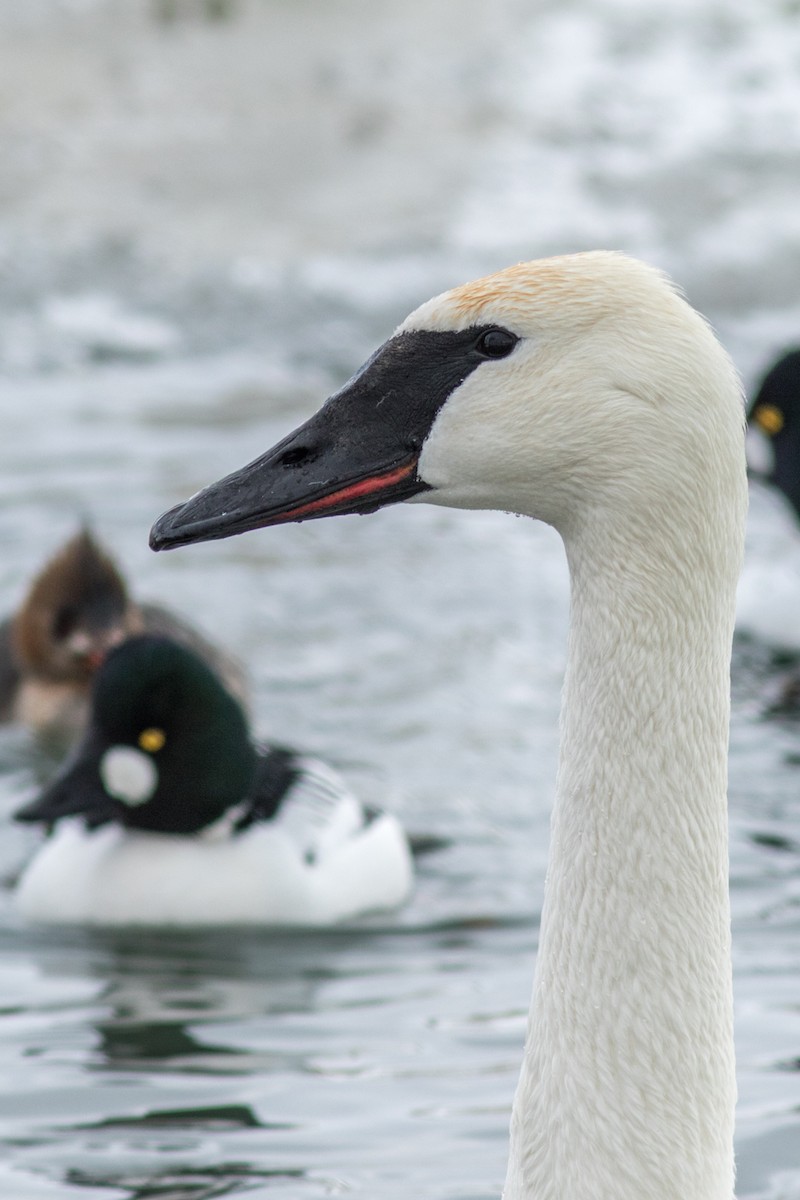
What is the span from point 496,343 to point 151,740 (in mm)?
4109

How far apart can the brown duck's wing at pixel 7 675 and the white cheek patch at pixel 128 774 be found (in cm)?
240

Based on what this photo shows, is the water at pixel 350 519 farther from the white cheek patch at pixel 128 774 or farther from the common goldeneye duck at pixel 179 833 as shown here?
the white cheek patch at pixel 128 774

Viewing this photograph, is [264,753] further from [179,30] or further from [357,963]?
[179,30]

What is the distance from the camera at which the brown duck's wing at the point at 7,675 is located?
948 centimetres

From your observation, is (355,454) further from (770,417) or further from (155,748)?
(770,417)

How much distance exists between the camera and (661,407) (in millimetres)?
3064

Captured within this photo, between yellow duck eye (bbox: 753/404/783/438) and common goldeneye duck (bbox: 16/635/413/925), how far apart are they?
144 inches

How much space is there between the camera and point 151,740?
7.12m

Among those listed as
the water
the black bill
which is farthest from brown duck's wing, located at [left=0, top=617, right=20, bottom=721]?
the black bill

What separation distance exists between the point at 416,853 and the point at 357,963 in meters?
1.24

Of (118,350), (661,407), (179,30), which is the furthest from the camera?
(179,30)

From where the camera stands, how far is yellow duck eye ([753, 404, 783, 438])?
33.1ft

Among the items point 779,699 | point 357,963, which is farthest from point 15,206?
point 357,963

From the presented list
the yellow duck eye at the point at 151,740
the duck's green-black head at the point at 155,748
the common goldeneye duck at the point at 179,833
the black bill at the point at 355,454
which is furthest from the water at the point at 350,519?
the black bill at the point at 355,454
